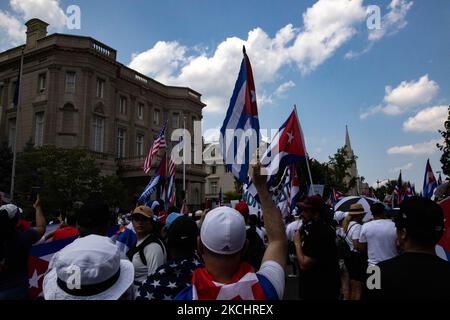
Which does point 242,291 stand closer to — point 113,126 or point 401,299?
point 401,299

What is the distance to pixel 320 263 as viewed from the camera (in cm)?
432

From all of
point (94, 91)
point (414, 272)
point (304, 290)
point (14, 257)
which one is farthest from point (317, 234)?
point (94, 91)

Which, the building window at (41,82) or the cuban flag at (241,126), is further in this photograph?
the building window at (41,82)

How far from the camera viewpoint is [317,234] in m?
4.29

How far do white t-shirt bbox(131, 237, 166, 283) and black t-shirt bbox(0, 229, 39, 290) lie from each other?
141cm

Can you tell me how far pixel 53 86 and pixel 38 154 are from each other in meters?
11.1

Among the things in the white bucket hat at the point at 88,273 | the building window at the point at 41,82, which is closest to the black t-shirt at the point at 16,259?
the white bucket hat at the point at 88,273

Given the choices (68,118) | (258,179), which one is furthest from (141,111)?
(258,179)

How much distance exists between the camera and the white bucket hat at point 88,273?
216 centimetres

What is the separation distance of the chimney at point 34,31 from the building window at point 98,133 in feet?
32.3

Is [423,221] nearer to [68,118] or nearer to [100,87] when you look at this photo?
[68,118]

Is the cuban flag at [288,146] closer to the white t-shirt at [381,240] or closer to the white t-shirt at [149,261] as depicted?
the white t-shirt at [381,240]

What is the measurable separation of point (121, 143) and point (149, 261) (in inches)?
1546

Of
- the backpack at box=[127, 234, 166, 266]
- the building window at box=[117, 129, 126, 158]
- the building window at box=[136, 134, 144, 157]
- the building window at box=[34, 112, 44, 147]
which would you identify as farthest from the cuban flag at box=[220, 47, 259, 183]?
the building window at box=[136, 134, 144, 157]
